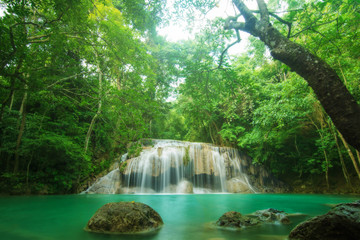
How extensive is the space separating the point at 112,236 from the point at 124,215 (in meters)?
0.34

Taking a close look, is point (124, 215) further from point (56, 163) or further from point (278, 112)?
point (278, 112)

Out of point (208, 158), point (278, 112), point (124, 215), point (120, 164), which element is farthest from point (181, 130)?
point (124, 215)

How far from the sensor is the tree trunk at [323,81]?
74.0 inches

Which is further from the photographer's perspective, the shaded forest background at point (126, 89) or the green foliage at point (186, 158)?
the green foliage at point (186, 158)

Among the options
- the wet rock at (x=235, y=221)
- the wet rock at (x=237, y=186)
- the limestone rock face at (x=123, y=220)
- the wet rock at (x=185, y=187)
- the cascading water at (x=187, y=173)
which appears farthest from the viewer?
the wet rock at (x=237, y=186)

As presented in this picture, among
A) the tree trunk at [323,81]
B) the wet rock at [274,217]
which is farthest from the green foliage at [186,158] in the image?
the tree trunk at [323,81]

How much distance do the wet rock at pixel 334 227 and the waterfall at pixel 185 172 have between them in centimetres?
1030

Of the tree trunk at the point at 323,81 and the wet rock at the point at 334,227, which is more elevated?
the tree trunk at the point at 323,81

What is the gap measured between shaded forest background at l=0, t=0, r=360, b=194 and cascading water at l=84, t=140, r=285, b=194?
1.12m

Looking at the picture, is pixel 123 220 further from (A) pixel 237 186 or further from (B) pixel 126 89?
(A) pixel 237 186

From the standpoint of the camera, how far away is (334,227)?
2.27 m

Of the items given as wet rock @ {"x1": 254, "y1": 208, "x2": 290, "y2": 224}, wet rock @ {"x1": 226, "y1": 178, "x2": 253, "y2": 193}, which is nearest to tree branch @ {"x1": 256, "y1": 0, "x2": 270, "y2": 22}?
wet rock @ {"x1": 254, "y1": 208, "x2": 290, "y2": 224}

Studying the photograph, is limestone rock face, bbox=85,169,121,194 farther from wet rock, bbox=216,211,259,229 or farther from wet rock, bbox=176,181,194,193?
wet rock, bbox=216,211,259,229

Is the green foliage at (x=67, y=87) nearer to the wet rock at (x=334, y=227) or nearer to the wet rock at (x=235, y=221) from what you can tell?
the wet rock at (x=235, y=221)
